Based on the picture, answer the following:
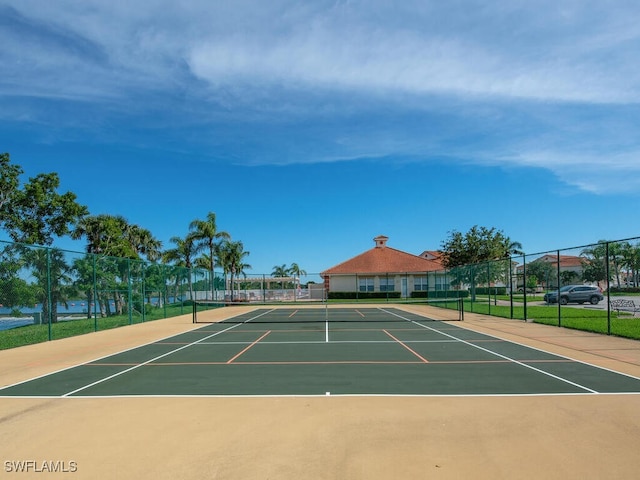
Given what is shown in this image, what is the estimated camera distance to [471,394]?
820 centimetres

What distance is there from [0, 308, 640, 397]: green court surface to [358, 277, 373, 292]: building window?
38628 mm

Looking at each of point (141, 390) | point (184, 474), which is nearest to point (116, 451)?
point (184, 474)

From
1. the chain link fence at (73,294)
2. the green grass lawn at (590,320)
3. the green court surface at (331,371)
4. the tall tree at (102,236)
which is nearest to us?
the green court surface at (331,371)

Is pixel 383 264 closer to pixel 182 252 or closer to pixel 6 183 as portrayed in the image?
pixel 182 252

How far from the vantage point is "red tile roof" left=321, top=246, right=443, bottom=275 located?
56.0 meters

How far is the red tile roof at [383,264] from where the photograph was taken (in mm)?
56000

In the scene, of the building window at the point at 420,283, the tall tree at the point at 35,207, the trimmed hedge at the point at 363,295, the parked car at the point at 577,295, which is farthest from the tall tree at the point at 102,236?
the building window at the point at 420,283

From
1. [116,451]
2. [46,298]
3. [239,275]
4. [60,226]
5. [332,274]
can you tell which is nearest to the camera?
[116,451]

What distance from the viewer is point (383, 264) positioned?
189ft

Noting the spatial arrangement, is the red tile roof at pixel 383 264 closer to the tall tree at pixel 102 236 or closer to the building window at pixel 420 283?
the building window at pixel 420 283

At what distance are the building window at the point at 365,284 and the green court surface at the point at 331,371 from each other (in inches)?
1521

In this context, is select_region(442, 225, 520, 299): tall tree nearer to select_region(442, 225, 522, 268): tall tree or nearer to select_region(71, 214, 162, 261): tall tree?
select_region(442, 225, 522, 268): tall tree

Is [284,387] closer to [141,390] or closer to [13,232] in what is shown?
[141,390]

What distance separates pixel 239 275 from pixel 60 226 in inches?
1617
